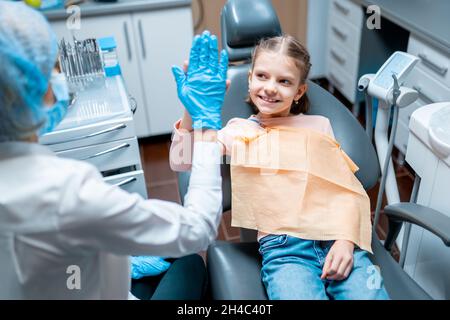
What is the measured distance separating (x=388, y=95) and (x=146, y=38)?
61.1 inches

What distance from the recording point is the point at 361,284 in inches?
43.3

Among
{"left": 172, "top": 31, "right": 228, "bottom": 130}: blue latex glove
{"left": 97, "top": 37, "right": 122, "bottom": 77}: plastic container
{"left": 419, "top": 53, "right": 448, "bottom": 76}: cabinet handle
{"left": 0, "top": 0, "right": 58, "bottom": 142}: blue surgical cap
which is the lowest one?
{"left": 419, "top": 53, "right": 448, "bottom": 76}: cabinet handle

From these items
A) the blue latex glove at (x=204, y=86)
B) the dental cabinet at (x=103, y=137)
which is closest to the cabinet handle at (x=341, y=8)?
the dental cabinet at (x=103, y=137)

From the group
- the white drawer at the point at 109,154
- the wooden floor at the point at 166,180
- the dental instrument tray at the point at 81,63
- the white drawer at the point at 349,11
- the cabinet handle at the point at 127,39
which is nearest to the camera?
the white drawer at the point at 109,154

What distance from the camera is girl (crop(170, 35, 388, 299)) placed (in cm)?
112

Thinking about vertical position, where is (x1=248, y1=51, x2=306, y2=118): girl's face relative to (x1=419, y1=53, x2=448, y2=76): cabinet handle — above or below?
above

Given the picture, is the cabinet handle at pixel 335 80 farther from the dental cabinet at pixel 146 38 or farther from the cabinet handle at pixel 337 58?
the dental cabinet at pixel 146 38

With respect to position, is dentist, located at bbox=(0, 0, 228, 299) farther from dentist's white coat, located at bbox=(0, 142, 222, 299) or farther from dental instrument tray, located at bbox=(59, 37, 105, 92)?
dental instrument tray, located at bbox=(59, 37, 105, 92)

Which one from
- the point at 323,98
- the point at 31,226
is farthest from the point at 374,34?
the point at 31,226

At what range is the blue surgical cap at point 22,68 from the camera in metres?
0.67

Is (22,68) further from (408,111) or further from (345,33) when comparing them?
(345,33)

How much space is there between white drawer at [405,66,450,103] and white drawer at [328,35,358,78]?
1.94ft

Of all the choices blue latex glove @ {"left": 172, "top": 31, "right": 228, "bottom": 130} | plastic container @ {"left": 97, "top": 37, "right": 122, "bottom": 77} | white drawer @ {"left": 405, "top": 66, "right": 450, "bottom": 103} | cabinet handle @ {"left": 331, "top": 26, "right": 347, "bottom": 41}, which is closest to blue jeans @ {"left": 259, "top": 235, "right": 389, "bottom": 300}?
blue latex glove @ {"left": 172, "top": 31, "right": 228, "bottom": 130}

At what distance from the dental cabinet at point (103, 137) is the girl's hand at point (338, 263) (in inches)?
33.1
